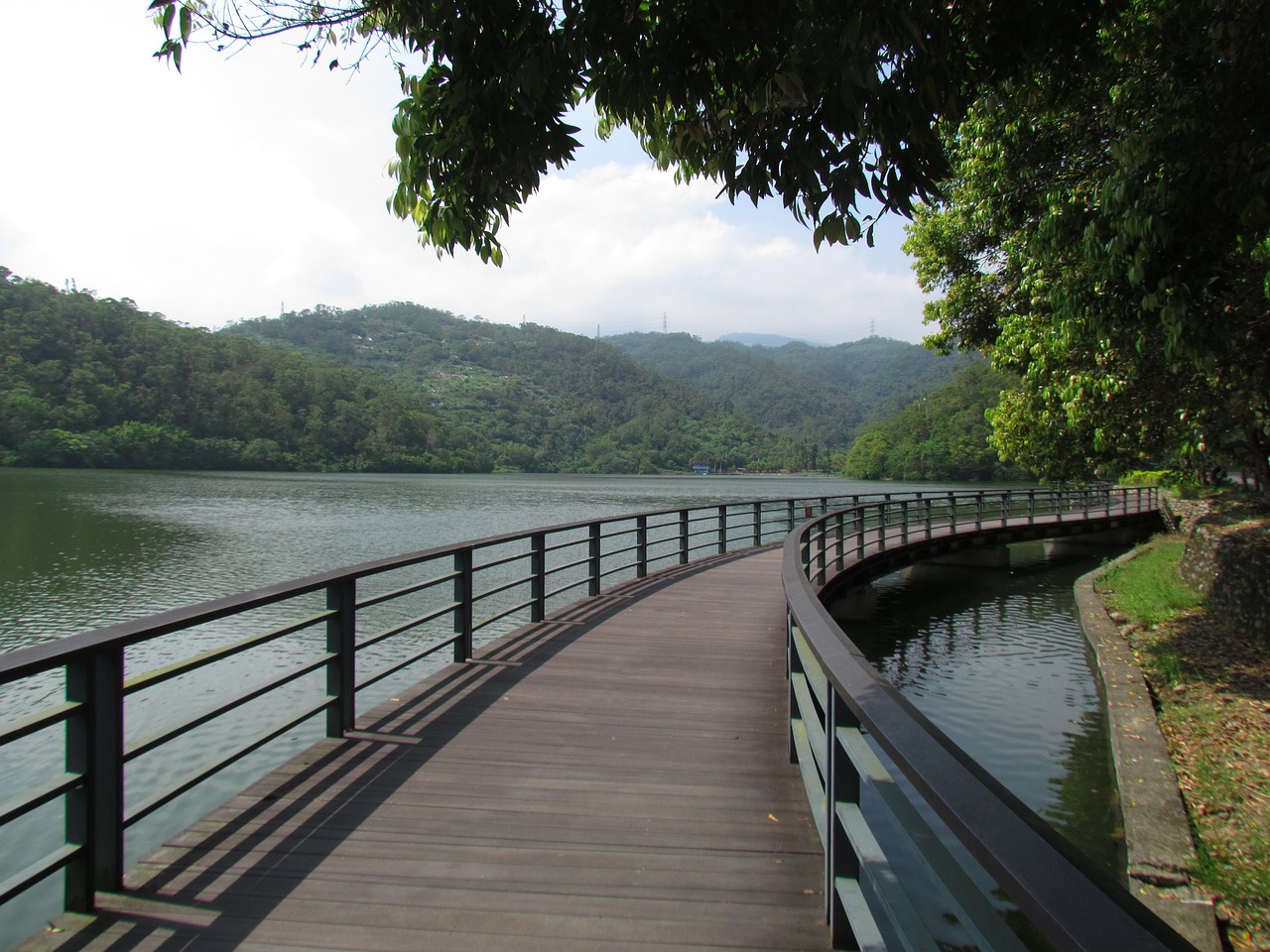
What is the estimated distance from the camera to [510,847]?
3.18m

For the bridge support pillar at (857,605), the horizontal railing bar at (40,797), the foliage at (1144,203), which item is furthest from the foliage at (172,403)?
the horizontal railing bar at (40,797)

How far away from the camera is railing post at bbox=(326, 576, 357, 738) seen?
4.38 m

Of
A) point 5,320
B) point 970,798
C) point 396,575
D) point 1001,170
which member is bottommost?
point 396,575

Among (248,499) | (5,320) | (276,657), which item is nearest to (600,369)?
(5,320)

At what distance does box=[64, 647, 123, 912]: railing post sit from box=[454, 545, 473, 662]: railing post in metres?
3.22

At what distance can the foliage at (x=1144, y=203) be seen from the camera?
179 inches

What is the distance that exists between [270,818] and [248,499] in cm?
4803

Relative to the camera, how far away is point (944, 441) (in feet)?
293

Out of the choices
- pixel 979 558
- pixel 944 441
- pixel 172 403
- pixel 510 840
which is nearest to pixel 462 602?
pixel 510 840

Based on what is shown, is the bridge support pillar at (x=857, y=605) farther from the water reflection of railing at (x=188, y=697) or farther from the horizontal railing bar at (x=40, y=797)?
the horizontal railing bar at (x=40, y=797)

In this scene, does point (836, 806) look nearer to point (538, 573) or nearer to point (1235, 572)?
point (538, 573)

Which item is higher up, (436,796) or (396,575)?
(436,796)

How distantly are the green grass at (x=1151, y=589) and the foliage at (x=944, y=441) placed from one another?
67.4m

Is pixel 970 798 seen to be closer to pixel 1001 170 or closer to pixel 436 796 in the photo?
pixel 436 796
